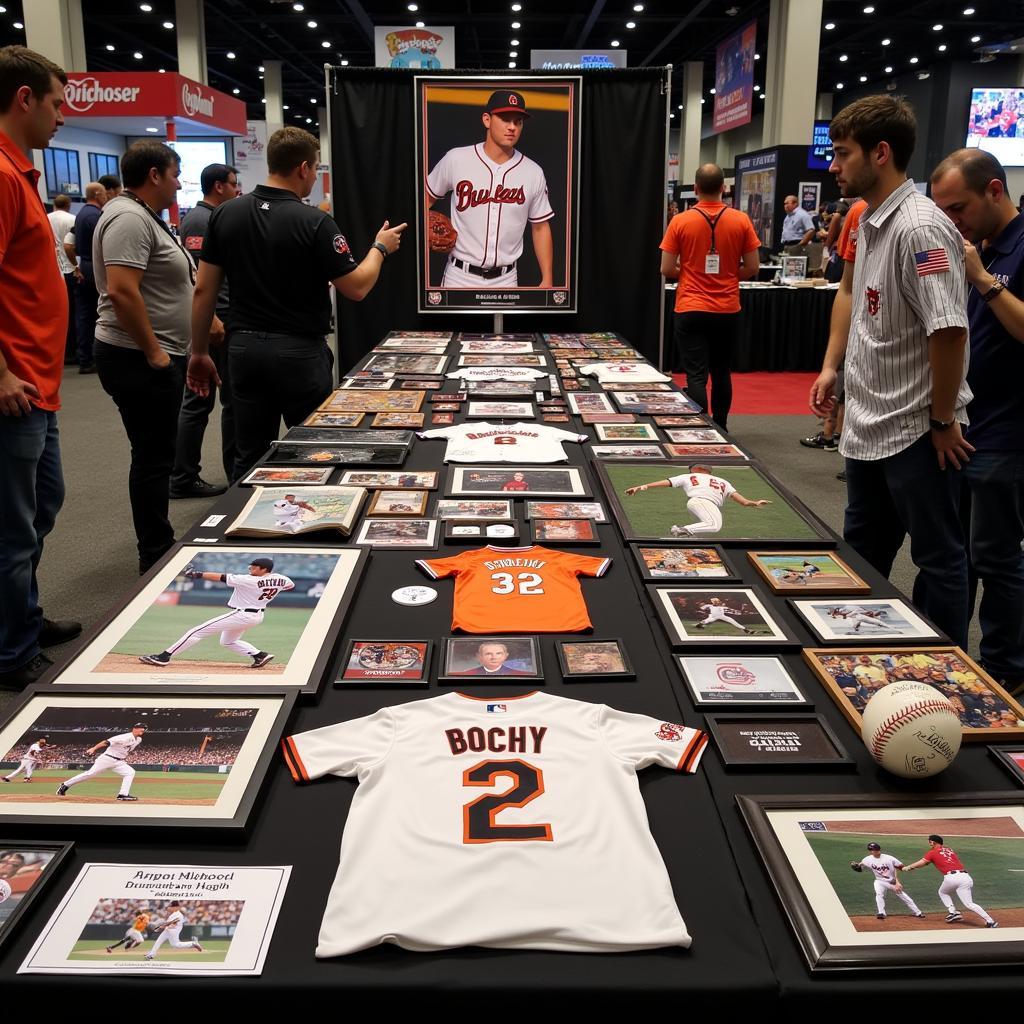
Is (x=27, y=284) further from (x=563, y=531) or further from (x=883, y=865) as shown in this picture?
(x=883, y=865)

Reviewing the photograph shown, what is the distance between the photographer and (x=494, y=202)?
5141mm

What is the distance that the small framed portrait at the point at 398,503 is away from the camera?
2064 millimetres

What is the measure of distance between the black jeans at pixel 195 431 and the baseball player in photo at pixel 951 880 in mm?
3944

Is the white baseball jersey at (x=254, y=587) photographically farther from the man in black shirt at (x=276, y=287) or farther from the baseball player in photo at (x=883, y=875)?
the man in black shirt at (x=276, y=287)

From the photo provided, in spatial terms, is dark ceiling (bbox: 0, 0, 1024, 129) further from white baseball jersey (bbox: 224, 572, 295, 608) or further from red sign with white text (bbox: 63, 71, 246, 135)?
white baseball jersey (bbox: 224, 572, 295, 608)

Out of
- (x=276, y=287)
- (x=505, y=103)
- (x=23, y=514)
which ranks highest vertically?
(x=505, y=103)

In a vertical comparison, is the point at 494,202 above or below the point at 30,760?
above

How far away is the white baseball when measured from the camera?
109cm

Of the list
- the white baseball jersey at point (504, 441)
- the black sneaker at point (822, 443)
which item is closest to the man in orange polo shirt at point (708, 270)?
Answer: the black sneaker at point (822, 443)

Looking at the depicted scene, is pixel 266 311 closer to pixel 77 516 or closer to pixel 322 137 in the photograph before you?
pixel 77 516

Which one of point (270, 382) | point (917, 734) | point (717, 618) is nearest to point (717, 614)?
point (717, 618)

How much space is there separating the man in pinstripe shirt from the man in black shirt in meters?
1.70

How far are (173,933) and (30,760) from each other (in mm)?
394

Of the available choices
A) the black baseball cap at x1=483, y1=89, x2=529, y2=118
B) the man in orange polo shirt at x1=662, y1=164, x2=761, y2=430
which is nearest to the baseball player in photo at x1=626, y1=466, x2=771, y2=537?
the man in orange polo shirt at x1=662, y1=164, x2=761, y2=430
